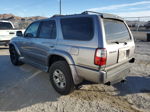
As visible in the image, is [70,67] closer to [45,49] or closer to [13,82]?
[45,49]

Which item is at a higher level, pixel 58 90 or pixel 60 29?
pixel 60 29

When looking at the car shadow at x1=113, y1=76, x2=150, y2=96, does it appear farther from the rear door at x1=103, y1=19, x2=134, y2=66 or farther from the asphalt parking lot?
the asphalt parking lot

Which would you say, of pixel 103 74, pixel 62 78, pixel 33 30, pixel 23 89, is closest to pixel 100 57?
pixel 103 74

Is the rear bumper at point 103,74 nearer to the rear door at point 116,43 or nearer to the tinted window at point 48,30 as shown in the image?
the rear door at point 116,43

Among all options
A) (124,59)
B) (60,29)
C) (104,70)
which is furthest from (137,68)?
(60,29)

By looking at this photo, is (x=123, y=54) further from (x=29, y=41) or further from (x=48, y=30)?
(x=29, y=41)

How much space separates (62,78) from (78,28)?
4.29 ft

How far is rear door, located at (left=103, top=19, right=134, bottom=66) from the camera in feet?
8.82

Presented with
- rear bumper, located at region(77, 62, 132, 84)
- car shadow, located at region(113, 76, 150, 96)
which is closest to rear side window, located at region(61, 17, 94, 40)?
rear bumper, located at region(77, 62, 132, 84)

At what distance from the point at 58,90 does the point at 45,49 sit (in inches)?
46.8

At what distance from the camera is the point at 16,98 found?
324cm

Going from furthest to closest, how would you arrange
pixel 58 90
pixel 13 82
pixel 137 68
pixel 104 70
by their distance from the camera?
pixel 137 68 → pixel 13 82 → pixel 58 90 → pixel 104 70

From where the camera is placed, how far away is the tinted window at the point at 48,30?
361cm

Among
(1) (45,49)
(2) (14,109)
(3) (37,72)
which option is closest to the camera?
(2) (14,109)
